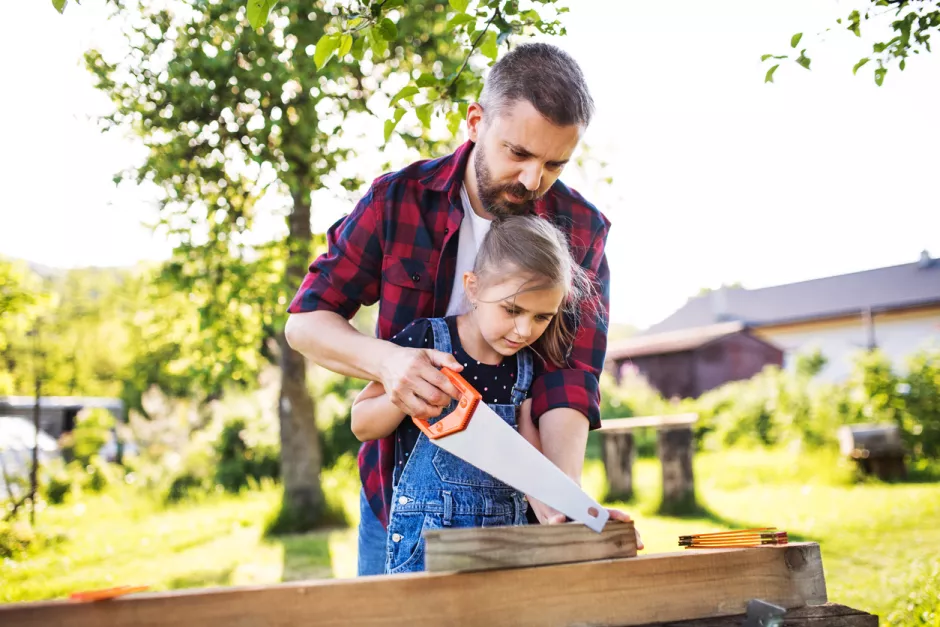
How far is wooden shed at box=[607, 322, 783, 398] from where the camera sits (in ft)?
114

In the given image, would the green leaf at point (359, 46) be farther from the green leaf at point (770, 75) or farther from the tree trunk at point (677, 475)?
the tree trunk at point (677, 475)

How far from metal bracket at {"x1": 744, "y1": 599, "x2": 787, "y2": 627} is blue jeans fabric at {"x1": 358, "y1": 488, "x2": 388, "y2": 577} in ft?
4.16

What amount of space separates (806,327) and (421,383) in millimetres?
41015

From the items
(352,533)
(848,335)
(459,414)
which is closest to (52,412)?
(352,533)

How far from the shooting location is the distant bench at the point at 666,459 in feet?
31.6

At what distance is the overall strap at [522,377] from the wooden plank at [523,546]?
75 centimetres

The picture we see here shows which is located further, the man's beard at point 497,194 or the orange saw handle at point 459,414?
the man's beard at point 497,194

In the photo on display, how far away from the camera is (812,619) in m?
1.83

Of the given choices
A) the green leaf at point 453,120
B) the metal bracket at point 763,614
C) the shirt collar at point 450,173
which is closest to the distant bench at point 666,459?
the green leaf at point 453,120

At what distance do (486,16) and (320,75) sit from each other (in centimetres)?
480

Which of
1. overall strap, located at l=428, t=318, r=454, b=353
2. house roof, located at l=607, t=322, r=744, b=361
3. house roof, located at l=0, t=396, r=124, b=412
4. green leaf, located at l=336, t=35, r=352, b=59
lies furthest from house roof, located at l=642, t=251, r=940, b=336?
overall strap, located at l=428, t=318, r=454, b=353

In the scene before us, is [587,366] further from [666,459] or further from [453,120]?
[666,459]

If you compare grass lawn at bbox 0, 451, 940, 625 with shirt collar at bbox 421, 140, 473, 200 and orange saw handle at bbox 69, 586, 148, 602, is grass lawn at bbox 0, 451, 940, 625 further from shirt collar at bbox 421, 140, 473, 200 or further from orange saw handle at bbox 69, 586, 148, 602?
orange saw handle at bbox 69, 586, 148, 602

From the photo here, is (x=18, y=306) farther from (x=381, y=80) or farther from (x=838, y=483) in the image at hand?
(x=838, y=483)
